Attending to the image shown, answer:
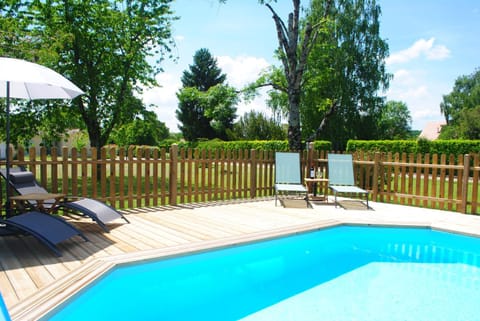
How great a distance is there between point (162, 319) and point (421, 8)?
567 inches

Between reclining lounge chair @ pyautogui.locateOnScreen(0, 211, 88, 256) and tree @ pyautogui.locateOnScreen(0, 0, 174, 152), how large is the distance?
8.09 meters

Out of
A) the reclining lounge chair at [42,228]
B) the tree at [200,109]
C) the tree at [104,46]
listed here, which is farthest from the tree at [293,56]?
the tree at [200,109]

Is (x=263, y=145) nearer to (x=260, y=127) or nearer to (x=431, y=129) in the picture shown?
(x=260, y=127)

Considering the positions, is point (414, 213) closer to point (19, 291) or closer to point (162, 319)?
point (162, 319)

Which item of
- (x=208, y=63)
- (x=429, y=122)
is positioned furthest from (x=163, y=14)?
(x=429, y=122)

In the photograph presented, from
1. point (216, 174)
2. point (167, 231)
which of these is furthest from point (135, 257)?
point (216, 174)

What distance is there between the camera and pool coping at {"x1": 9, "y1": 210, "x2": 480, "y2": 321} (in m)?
2.75

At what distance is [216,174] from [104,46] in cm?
752

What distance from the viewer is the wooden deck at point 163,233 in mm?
3324

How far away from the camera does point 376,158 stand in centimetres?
864

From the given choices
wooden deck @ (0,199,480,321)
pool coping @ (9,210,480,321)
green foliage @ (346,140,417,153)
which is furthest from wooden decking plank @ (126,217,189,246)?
green foliage @ (346,140,417,153)

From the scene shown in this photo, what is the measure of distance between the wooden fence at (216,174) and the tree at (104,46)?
4.85 meters

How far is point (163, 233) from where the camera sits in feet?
16.8

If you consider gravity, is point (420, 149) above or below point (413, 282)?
above
